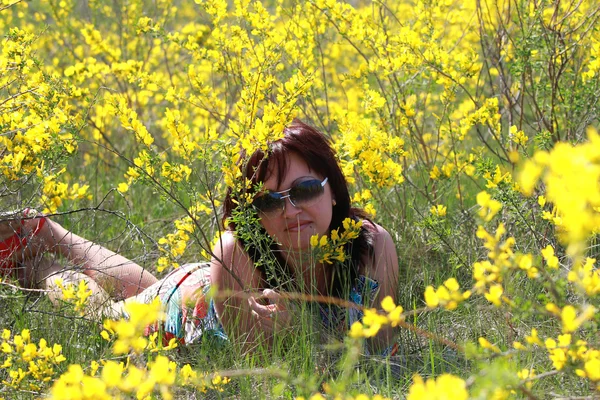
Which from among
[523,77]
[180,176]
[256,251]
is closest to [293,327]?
[256,251]

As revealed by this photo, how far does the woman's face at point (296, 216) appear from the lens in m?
2.99

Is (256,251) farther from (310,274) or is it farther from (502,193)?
(502,193)

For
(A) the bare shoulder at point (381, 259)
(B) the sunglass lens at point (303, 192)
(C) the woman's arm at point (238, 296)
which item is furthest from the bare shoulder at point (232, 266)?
(A) the bare shoulder at point (381, 259)

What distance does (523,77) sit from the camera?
3637mm

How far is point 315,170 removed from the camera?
3070 mm

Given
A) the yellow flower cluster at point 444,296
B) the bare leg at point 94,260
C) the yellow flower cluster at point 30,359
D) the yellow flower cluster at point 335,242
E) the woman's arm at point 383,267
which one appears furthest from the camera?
the bare leg at point 94,260

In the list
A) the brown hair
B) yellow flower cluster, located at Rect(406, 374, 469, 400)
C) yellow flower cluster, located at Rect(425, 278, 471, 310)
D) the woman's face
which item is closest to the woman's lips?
the woman's face

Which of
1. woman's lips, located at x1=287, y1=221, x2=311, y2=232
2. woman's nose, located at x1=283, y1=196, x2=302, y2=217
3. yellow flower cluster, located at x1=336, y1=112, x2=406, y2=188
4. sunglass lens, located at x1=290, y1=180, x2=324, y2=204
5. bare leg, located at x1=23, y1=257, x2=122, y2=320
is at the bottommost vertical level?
bare leg, located at x1=23, y1=257, x2=122, y2=320

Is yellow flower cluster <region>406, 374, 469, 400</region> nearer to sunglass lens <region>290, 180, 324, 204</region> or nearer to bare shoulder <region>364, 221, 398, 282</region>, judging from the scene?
sunglass lens <region>290, 180, 324, 204</region>

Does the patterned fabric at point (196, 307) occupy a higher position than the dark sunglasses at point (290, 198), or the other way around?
the dark sunglasses at point (290, 198)

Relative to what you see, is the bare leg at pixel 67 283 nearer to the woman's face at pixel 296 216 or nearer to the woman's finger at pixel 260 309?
the woman's finger at pixel 260 309

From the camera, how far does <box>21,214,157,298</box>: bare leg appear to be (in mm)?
3684

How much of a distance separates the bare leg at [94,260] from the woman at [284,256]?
1.05ft

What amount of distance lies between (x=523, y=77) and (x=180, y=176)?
5.36ft
